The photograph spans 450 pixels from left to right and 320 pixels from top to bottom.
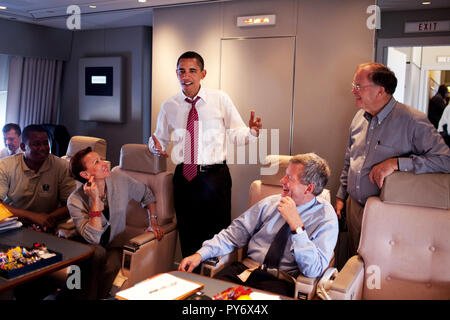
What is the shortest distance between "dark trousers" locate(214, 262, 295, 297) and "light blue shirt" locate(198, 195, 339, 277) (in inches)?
4.0

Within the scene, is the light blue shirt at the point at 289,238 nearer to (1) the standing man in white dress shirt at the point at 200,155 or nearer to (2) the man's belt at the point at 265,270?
(2) the man's belt at the point at 265,270

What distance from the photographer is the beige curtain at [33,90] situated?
18.4 feet

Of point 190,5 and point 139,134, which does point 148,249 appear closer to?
point 190,5

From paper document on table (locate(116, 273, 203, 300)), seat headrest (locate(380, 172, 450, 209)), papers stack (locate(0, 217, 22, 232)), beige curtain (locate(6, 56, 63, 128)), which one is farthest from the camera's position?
beige curtain (locate(6, 56, 63, 128))

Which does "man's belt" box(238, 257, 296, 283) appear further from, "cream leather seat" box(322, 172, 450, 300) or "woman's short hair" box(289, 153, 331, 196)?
"woman's short hair" box(289, 153, 331, 196)

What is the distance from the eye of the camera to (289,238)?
223cm

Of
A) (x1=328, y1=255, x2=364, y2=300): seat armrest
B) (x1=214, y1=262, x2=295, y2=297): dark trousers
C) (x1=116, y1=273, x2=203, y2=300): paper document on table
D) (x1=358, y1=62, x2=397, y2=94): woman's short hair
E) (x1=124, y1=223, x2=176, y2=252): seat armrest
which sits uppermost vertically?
(x1=358, y1=62, x2=397, y2=94): woman's short hair

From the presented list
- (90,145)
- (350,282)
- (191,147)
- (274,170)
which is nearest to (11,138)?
(90,145)

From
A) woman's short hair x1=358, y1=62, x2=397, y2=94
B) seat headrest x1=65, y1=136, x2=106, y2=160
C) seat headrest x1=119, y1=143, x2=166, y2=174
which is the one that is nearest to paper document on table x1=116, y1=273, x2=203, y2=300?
seat headrest x1=119, y1=143, x2=166, y2=174

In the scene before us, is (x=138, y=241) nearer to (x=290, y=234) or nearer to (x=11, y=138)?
(x=290, y=234)

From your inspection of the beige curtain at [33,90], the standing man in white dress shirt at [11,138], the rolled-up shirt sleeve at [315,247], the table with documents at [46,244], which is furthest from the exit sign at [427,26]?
the beige curtain at [33,90]

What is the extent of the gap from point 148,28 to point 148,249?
364 cm

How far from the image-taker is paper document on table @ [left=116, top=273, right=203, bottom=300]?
1659 mm

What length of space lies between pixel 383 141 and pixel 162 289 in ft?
5.22
